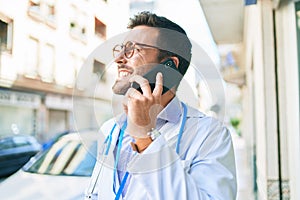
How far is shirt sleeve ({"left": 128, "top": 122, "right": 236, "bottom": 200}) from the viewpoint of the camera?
38.7 inches

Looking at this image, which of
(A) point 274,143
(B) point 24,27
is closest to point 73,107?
(B) point 24,27

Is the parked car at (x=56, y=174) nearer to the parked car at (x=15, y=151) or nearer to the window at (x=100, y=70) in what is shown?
the parked car at (x=15, y=151)

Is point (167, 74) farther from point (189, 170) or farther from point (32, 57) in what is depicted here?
point (32, 57)

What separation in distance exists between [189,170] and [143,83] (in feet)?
0.98

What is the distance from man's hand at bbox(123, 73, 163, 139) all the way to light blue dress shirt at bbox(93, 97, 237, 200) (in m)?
0.06

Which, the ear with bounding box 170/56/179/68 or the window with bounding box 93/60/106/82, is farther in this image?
the window with bounding box 93/60/106/82

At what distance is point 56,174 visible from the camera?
6.12 feet

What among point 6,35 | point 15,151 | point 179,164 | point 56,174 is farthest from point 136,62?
point 56,174

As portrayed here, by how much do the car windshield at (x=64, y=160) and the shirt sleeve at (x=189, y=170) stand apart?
762 mm

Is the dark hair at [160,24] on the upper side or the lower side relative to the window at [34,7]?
lower

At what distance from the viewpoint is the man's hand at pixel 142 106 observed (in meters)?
0.95

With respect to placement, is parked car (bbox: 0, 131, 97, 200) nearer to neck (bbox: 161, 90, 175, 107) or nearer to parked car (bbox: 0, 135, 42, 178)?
parked car (bbox: 0, 135, 42, 178)

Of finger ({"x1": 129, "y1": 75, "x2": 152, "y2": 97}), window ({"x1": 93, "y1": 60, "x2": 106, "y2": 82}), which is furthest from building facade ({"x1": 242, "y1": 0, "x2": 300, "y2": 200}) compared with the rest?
finger ({"x1": 129, "y1": 75, "x2": 152, "y2": 97})

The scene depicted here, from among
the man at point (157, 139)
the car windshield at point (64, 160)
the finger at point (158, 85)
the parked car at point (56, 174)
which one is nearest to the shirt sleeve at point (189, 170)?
the man at point (157, 139)
